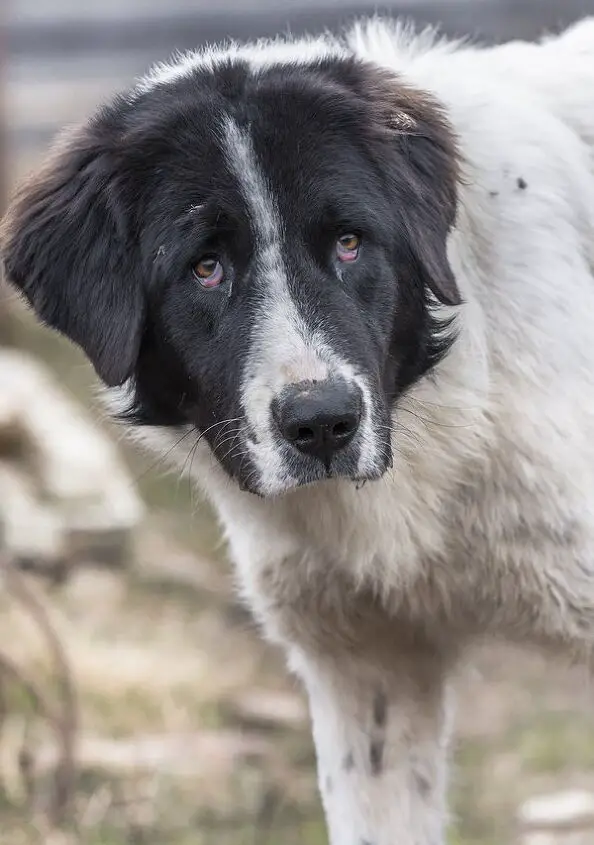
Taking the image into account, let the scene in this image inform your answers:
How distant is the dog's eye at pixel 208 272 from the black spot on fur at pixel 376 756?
55.3 inches

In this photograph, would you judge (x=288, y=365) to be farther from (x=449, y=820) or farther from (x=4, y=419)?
(x=4, y=419)

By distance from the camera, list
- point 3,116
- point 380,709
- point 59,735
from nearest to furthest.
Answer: point 380,709
point 59,735
point 3,116

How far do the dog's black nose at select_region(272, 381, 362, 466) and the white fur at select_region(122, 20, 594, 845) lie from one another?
0.44 m

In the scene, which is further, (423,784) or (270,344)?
(423,784)

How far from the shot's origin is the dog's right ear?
325cm

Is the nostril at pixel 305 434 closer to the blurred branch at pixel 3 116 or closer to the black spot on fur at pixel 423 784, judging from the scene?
the black spot on fur at pixel 423 784

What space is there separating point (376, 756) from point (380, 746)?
3 centimetres

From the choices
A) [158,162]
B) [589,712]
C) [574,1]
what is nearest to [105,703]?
[589,712]

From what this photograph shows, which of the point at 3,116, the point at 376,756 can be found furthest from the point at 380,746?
the point at 3,116

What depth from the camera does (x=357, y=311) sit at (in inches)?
123

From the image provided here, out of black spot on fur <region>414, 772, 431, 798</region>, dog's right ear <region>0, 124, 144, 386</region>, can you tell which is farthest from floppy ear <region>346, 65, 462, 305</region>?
black spot on fur <region>414, 772, 431, 798</region>

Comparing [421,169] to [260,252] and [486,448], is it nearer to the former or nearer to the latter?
[260,252]

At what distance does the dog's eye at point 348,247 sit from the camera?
3168 mm

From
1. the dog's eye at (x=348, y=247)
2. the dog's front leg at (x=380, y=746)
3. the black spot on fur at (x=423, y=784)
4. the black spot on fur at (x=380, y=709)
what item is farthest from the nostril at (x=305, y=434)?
the black spot on fur at (x=423, y=784)
